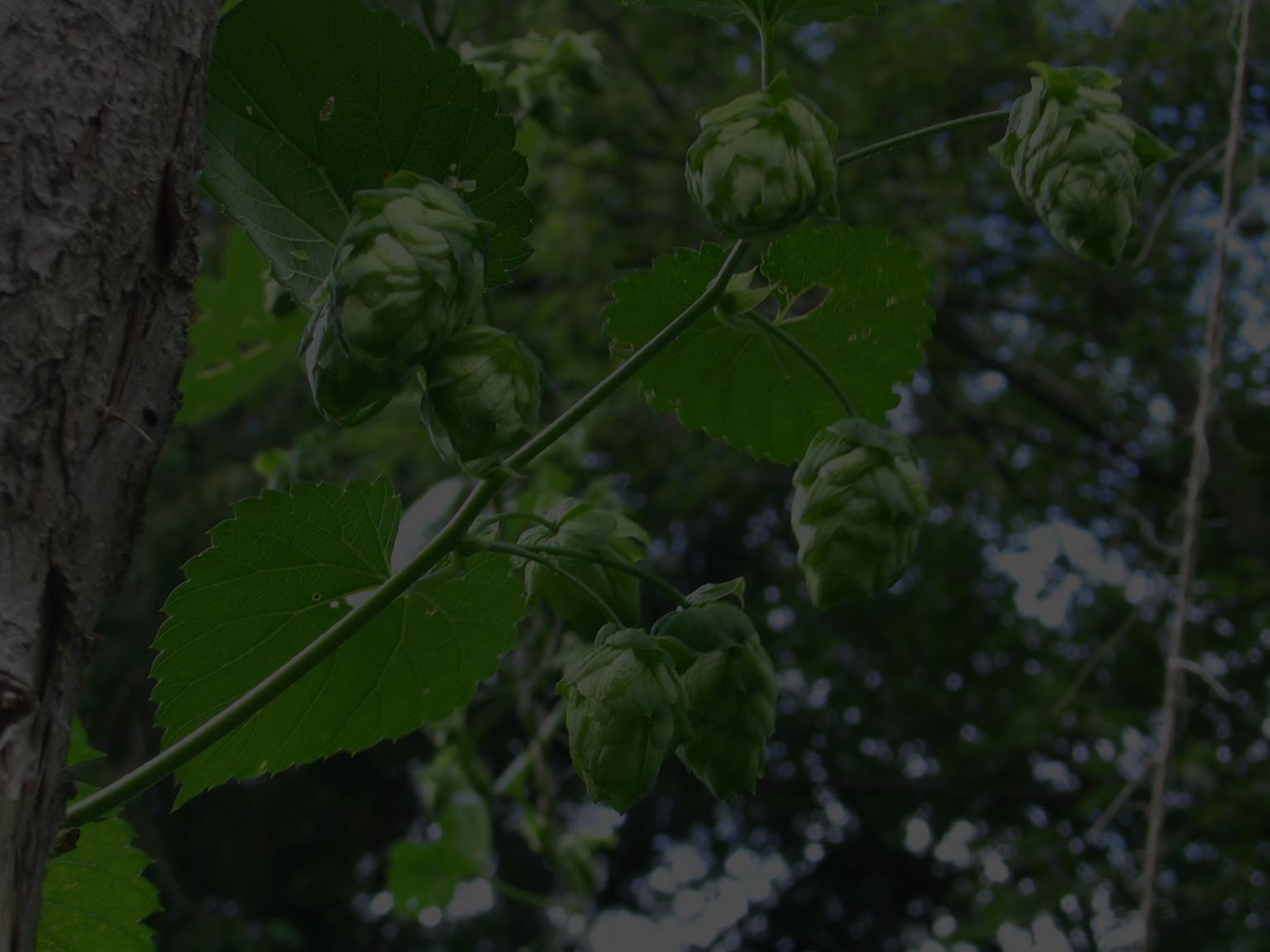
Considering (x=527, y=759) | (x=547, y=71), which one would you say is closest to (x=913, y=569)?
(x=527, y=759)

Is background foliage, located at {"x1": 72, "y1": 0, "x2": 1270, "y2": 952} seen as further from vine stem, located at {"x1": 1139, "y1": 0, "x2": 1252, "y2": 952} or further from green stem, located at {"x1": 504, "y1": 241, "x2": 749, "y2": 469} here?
green stem, located at {"x1": 504, "y1": 241, "x2": 749, "y2": 469}

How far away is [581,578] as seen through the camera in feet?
3.22

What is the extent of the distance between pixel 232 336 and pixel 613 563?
1.02 meters

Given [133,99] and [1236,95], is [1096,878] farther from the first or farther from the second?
[133,99]

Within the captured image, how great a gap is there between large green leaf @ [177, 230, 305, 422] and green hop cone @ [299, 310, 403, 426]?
100 centimetres

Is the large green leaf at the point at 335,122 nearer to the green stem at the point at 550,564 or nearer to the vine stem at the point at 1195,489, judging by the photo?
the green stem at the point at 550,564

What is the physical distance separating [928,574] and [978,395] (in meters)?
1.34

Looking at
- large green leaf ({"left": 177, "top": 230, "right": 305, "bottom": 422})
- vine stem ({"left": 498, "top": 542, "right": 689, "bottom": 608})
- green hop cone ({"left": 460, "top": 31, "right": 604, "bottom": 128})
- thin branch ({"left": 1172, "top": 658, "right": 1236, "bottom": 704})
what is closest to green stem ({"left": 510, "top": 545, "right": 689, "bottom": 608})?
vine stem ({"left": 498, "top": 542, "right": 689, "bottom": 608})

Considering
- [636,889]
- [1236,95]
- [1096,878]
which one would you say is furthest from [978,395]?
[1236,95]

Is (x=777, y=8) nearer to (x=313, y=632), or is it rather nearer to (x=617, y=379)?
(x=617, y=379)

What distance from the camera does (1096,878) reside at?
671 cm

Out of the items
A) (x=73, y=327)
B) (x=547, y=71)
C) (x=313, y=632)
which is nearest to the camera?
(x=73, y=327)

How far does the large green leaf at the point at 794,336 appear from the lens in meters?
1.08

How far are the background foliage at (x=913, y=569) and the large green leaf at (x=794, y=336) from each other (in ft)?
14.1
